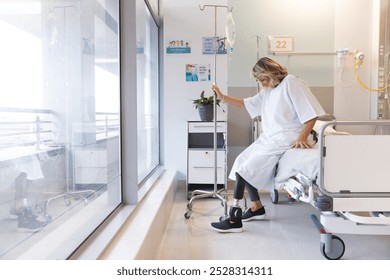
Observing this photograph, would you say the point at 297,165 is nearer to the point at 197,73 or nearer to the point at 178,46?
the point at 197,73

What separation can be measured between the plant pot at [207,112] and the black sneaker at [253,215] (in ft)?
3.92

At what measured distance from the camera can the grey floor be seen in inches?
80.0

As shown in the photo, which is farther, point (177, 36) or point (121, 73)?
point (177, 36)

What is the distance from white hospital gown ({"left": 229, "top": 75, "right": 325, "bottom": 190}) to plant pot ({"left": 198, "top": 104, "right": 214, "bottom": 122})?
101cm

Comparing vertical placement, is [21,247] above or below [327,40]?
below

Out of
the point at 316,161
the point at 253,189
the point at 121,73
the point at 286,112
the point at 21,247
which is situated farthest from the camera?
the point at 253,189

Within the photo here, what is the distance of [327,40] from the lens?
3.82m

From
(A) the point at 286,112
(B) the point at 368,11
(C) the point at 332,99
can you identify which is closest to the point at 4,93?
(A) the point at 286,112

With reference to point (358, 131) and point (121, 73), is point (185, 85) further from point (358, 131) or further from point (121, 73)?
point (358, 131)

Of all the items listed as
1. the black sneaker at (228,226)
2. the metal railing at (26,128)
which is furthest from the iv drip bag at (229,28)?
the metal railing at (26,128)

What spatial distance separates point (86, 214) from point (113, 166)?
490 millimetres

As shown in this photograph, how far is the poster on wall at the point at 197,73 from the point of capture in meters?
3.91

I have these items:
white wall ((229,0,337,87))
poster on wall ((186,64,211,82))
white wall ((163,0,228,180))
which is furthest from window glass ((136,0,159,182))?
white wall ((229,0,337,87))

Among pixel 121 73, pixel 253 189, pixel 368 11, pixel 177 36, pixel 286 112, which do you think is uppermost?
pixel 368 11
